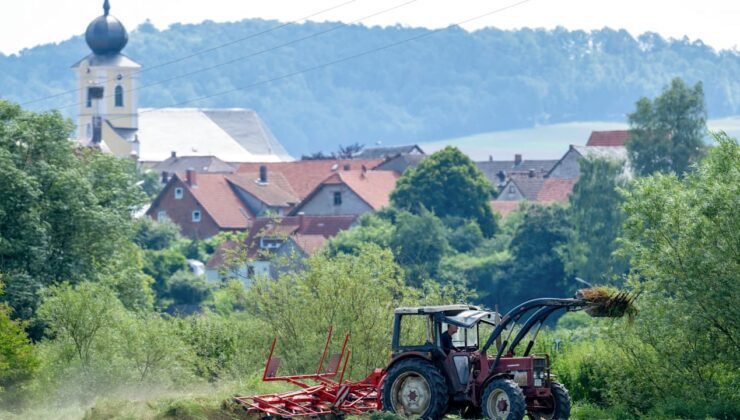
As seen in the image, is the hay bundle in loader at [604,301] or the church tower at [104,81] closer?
the hay bundle in loader at [604,301]

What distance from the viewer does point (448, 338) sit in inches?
1020

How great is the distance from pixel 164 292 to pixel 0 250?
49.3m

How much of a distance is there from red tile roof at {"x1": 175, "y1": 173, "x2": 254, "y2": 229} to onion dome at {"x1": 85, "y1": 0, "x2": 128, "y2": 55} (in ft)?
158

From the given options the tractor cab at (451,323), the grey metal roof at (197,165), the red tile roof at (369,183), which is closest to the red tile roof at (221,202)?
the red tile roof at (369,183)

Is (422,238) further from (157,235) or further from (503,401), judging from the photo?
(503,401)

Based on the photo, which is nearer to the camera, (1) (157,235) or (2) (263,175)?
(1) (157,235)

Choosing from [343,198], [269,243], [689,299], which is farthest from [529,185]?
[689,299]

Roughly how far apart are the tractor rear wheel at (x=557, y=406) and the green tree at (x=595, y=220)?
211 feet

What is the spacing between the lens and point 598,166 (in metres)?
104

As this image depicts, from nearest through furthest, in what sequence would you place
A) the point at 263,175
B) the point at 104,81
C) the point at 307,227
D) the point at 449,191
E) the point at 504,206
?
1. the point at 307,227
2. the point at 449,191
3. the point at 504,206
4. the point at 263,175
5. the point at 104,81

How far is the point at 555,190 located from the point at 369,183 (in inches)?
644

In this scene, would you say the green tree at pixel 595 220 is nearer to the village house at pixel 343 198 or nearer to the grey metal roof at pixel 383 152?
the village house at pixel 343 198

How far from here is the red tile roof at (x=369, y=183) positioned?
131 m

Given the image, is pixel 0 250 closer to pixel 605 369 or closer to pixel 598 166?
pixel 605 369
